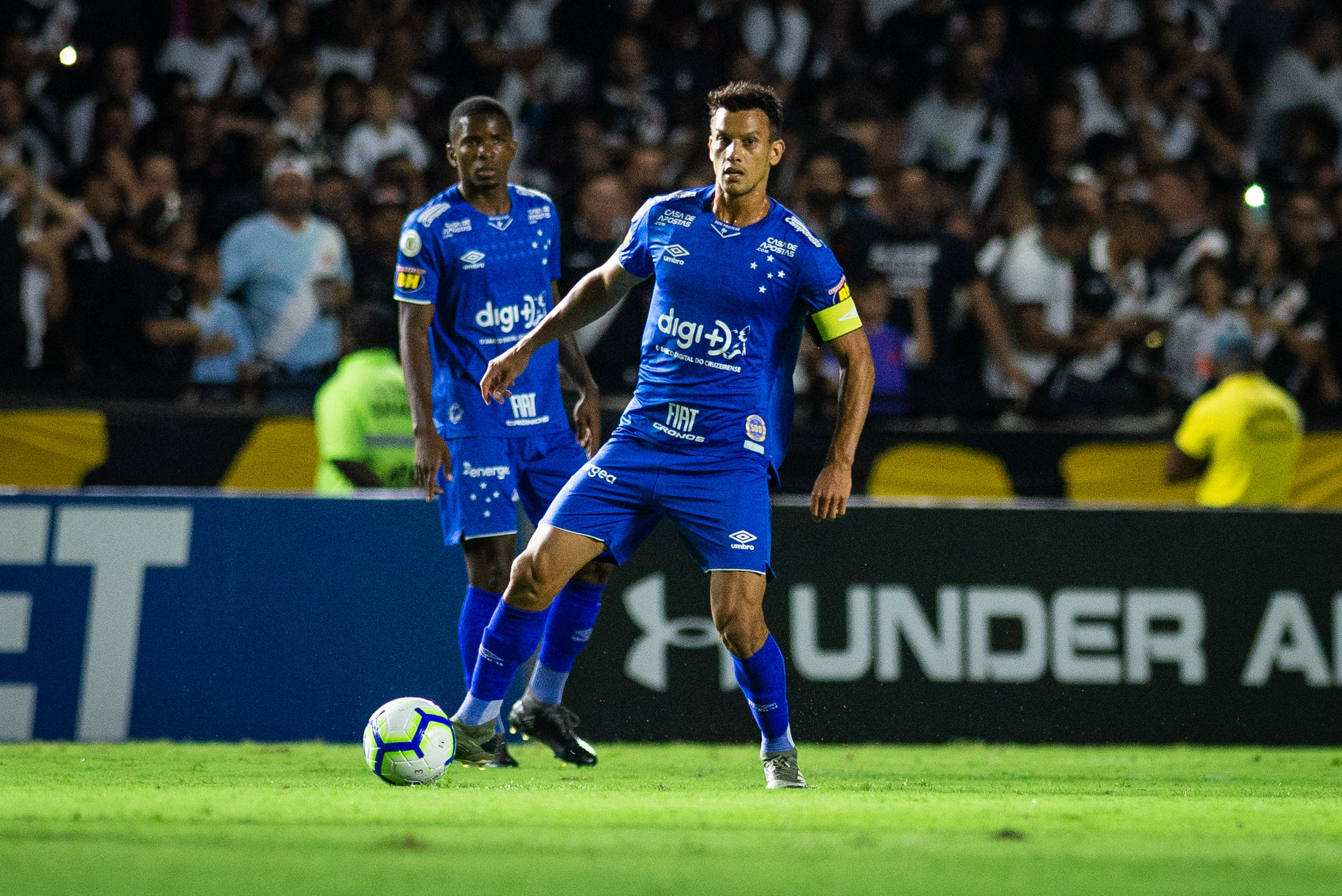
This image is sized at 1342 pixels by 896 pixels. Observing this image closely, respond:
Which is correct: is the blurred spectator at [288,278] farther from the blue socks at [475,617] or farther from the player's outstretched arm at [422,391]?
the blue socks at [475,617]

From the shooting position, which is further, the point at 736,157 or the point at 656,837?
the point at 736,157

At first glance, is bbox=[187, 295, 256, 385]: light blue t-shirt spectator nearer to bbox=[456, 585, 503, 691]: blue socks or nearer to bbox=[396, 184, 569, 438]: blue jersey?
bbox=[396, 184, 569, 438]: blue jersey

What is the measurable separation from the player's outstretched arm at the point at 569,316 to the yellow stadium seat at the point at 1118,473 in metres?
5.08

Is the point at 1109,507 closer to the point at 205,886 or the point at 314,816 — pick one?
the point at 314,816

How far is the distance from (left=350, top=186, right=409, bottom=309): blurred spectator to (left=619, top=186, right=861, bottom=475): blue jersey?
484 centimetres

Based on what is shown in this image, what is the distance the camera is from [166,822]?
483 cm

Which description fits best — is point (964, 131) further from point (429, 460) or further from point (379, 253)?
point (429, 460)

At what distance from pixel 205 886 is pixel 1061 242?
8.99m

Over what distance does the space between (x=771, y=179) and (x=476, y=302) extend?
4694mm

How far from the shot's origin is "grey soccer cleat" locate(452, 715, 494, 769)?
666 cm

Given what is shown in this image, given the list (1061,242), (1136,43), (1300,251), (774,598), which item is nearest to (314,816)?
(774,598)

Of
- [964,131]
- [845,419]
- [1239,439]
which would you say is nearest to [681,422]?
[845,419]

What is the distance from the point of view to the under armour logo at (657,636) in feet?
28.6

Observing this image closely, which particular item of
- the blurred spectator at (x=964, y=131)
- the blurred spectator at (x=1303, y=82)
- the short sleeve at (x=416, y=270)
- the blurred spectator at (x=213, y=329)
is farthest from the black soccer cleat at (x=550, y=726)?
the blurred spectator at (x=1303, y=82)
